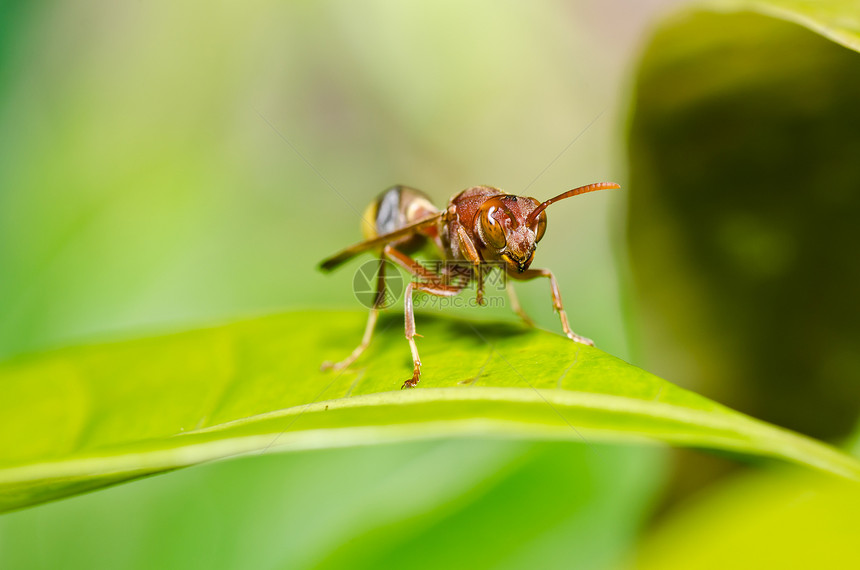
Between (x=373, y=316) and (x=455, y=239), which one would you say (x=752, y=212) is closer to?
(x=455, y=239)

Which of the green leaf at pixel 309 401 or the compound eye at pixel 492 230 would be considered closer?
the green leaf at pixel 309 401

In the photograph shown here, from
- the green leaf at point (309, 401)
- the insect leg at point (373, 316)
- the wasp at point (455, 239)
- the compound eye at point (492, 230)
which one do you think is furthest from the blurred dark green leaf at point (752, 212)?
the insect leg at point (373, 316)

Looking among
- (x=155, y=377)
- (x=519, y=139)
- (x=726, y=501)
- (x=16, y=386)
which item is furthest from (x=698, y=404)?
(x=519, y=139)

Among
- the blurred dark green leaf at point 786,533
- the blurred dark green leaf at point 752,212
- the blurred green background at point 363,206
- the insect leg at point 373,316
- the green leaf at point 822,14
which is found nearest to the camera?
the blurred dark green leaf at point 786,533

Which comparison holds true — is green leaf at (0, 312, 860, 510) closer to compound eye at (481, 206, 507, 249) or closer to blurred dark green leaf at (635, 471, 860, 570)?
blurred dark green leaf at (635, 471, 860, 570)

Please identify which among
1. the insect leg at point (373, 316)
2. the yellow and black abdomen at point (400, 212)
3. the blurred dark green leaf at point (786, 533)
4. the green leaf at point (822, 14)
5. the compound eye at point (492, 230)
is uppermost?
the green leaf at point (822, 14)

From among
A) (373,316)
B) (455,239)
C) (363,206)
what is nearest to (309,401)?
(373,316)

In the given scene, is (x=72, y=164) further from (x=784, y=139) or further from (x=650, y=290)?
(x=784, y=139)

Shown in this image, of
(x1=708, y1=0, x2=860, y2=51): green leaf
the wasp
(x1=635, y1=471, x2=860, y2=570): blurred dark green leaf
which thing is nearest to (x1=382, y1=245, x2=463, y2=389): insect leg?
the wasp

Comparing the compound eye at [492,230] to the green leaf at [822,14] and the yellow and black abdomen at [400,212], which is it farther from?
the green leaf at [822,14]
